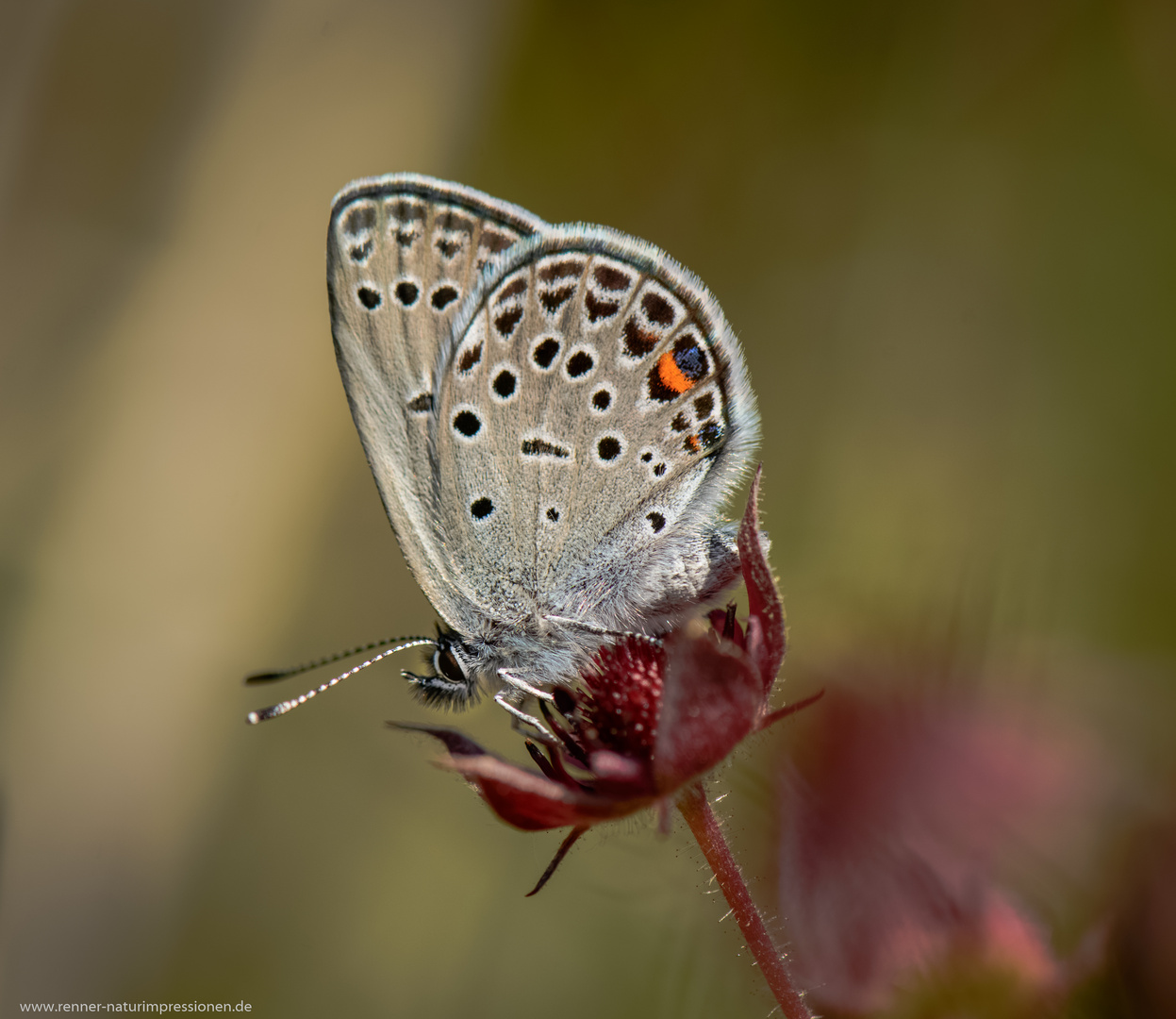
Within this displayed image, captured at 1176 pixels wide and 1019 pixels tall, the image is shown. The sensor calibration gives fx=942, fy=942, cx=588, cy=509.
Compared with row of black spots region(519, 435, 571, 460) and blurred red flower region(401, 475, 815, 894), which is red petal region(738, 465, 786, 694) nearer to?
blurred red flower region(401, 475, 815, 894)

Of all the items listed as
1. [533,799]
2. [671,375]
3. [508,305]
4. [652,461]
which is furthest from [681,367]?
[533,799]

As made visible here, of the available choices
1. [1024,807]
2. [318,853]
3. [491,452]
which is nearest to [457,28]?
[491,452]

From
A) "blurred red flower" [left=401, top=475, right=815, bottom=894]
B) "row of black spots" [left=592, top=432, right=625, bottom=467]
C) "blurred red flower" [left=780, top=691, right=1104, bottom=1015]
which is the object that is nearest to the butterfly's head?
"blurred red flower" [left=401, top=475, right=815, bottom=894]

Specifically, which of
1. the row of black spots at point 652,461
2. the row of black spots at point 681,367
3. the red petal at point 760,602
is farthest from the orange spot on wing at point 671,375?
the red petal at point 760,602

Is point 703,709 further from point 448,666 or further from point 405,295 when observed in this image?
point 405,295

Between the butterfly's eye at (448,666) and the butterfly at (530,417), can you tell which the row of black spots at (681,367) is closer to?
the butterfly at (530,417)

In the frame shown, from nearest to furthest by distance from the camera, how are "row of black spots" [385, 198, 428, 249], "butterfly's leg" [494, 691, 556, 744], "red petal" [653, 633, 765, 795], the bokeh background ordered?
"red petal" [653, 633, 765, 795], "butterfly's leg" [494, 691, 556, 744], "row of black spots" [385, 198, 428, 249], the bokeh background

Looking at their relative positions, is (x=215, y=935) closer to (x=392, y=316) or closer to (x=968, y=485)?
(x=392, y=316)
